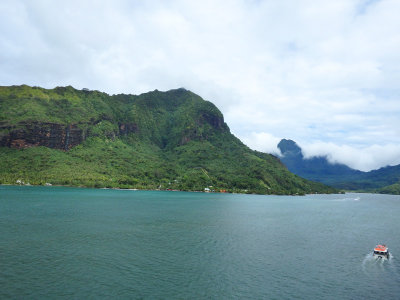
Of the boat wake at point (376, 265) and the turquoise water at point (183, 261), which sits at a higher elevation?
the boat wake at point (376, 265)

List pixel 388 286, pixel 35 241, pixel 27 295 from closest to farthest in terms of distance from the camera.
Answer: pixel 27 295 < pixel 388 286 < pixel 35 241

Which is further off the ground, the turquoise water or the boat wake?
the boat wake

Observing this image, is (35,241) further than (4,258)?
Yes

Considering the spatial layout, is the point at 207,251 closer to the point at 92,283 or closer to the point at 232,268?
the point at 232,268

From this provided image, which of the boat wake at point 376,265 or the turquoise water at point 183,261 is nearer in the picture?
the turquoise water at point 183,261

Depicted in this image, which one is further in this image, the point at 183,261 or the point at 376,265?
the point at 376,265

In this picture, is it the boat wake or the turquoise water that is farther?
the boat wake

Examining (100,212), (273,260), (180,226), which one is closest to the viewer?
(273,260)

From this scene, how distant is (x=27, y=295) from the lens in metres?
43.7

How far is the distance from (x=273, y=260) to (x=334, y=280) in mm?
15329

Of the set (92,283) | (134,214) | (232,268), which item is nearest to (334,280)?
(232,268)

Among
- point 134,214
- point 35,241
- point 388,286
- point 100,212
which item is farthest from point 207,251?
point 100,212

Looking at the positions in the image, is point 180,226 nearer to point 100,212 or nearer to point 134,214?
point 134,214

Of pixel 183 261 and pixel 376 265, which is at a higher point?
pixel 376 265
